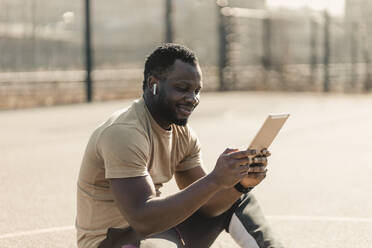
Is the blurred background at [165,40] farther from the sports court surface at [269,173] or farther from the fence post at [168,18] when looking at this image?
the sports court surface at [269,173]

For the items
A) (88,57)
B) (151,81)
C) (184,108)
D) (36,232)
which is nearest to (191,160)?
(184,108)

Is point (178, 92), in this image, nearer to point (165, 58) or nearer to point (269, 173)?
point (165, 58)

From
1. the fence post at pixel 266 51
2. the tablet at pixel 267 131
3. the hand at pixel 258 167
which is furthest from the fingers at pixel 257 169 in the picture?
the fence post at pixel 266 51

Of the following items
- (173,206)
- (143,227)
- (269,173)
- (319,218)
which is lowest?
(269,173)

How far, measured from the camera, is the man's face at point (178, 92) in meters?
3.40

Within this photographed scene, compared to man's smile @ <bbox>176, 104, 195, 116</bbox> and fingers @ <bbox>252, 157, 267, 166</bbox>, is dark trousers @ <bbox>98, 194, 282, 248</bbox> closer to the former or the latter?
fingers @ <bbox>252, 157, 267, 166</bbox>

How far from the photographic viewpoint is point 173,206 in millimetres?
3137

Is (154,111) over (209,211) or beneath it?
over

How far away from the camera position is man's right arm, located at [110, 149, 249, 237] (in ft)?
10.1

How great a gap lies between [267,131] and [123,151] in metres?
0.69

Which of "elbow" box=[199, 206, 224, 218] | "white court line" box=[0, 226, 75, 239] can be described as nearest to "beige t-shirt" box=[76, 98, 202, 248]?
"elbow" box=[199, 206, 224, 218]

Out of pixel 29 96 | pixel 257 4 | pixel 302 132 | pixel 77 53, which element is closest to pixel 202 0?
pixel 257 4

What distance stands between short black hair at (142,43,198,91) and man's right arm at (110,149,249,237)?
0.53 meters

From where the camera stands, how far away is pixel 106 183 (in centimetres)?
349
